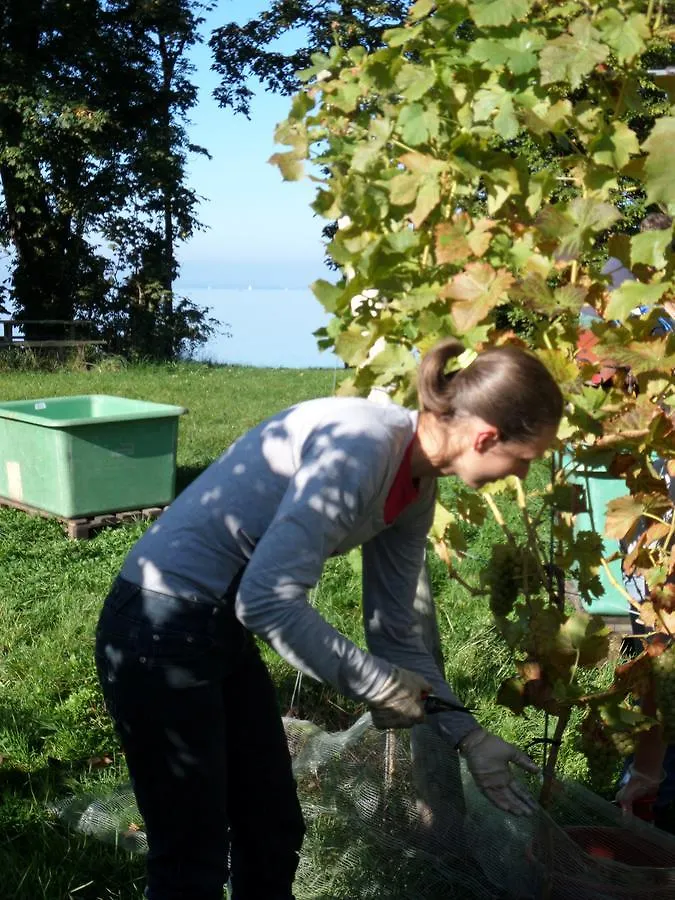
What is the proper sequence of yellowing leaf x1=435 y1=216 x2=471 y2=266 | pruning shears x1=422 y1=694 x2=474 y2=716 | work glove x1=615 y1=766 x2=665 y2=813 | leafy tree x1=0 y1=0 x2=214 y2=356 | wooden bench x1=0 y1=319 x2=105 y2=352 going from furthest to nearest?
leafy tree x1=0 y1=0 x2=214 y2=356
wooden bench x1=0 y1=319 x2=105 y2=352
work glove x1=615 y1=766 x2=665 y2=813
pruning shears x1=422 y1=694 x2=474 y2=716
yellowing leaf x1=435 y1=216 x2=471 y2=266

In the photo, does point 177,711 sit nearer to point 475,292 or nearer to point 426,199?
point 475,292

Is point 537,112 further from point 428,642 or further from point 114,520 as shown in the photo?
point 114,520

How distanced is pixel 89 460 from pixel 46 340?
1178 centimetres

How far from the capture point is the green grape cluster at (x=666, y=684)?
7.82 feet

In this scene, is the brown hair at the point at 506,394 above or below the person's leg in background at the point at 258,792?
above

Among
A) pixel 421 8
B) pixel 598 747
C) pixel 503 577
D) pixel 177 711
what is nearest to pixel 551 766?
pixel 598 747

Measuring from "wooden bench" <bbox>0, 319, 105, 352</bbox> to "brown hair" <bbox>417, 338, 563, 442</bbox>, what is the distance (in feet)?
47.9

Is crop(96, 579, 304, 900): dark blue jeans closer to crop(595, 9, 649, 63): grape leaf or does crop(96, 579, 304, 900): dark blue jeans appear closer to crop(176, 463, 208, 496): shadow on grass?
crop(595, 9, 649, 63): grape leaf

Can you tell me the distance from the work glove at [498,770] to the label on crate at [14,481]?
184 inches

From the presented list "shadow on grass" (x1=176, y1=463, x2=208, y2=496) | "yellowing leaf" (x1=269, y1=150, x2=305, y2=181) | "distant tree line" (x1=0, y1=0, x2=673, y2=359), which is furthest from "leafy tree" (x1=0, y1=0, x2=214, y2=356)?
"yellowing leaf" (x1=269, y1=150, x2=305, y2=181)

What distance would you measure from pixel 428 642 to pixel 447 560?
1.29 feet

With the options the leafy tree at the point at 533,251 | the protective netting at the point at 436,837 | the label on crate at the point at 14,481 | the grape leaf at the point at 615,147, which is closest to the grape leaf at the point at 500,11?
the leafy tree at the point at 533,251

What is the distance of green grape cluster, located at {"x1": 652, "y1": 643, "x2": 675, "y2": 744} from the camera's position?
7.82ft

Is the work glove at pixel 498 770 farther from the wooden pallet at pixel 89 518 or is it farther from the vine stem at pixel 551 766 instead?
the wooden pallet at pixel 89 518
